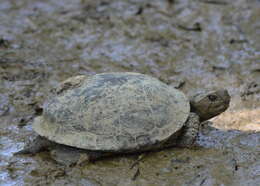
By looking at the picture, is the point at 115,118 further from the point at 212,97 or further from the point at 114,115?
the point at 212,97

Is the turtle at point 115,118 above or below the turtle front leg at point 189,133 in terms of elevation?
Answer: above

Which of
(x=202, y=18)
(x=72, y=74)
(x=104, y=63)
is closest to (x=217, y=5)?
(x=202, y=18)

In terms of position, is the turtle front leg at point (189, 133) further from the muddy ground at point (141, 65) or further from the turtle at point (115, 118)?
the muddy ground at point (141, 65)

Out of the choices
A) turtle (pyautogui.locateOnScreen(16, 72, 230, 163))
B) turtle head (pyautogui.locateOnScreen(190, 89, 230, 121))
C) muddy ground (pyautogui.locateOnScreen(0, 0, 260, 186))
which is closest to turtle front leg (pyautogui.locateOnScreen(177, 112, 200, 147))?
turtle (pyautogui.locateOnScreen(16, 72, 230, 163))

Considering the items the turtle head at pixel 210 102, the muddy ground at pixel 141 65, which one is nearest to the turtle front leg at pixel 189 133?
the muddy ground at pixel 141 65

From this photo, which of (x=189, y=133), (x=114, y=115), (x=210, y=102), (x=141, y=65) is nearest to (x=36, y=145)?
(x=114, y=115)

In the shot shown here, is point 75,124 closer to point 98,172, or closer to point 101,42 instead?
point 98,172

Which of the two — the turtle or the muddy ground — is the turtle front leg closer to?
the turtle
